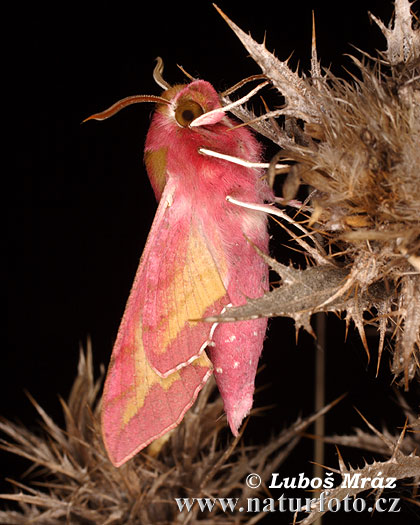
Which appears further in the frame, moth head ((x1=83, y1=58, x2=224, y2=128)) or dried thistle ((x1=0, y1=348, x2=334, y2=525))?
dried thistle ((x1=0, y1=348, x2=334, y2=525))

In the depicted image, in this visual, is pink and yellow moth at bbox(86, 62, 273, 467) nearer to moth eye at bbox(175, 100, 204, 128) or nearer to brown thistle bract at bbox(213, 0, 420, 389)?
moth eye at bbox(175, 100, 204, 128)

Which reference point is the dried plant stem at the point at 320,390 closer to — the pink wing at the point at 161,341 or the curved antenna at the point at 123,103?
the pink wing at the point at 161,341

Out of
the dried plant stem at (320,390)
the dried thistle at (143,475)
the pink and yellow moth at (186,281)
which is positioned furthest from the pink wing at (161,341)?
the dried plant stem at (320,390)

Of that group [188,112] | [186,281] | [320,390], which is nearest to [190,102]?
[188,112]

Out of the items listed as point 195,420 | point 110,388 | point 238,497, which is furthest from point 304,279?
point 238,497

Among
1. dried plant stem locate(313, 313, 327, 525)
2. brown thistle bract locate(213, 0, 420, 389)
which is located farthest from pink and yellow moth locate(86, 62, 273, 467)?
dried plant stem locate(313, 313, 327, 525)
